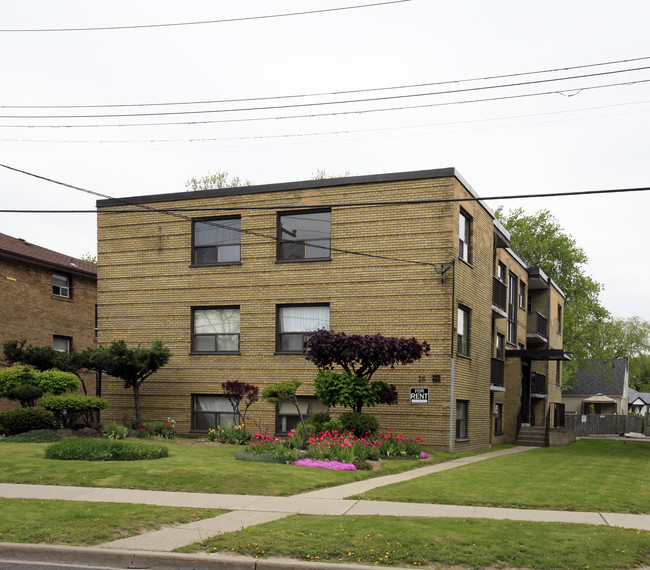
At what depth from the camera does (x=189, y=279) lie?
26.6 metres

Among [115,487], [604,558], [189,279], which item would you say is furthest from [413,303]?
[604,558]

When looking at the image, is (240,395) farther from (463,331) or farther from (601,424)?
(601,424)

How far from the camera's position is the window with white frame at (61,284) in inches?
1371

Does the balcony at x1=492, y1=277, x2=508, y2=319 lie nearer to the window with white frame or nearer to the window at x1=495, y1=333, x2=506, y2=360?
the window at x1=495, y1=333, x2=506, y2=360

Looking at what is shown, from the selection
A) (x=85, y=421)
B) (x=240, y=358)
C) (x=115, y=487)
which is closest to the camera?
(x=115, y=487)

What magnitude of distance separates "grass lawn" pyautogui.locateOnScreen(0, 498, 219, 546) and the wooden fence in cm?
4375

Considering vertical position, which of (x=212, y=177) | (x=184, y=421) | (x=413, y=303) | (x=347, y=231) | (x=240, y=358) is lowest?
(x=184, y=421)

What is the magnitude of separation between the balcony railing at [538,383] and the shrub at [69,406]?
2263 cm

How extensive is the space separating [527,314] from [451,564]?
109ft

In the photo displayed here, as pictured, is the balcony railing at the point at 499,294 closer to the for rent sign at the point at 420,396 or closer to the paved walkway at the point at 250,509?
the for rent sign at the point at 420,396

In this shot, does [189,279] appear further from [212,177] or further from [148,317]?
[212,177]

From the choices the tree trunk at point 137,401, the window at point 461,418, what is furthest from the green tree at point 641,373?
the tree trunk at point 137,401

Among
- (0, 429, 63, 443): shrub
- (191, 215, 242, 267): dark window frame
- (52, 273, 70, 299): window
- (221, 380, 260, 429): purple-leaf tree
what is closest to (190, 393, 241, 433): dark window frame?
(221, 380, 260, 429): purple-leaf tree

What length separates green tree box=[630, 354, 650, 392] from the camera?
10412 cm
